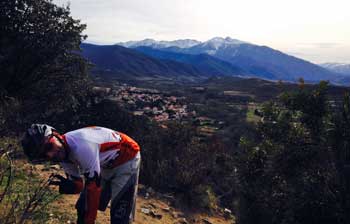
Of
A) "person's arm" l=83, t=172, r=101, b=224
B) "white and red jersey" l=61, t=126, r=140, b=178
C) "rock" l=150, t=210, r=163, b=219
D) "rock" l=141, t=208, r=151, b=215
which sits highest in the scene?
"white and red jersey" l=61, t=126, r=140, b=178

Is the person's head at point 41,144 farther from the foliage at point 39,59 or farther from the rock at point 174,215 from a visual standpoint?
the foliage at point 39,59

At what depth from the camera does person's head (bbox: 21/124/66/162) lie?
2.67 meters

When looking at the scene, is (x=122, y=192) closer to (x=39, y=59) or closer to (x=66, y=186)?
(x=66, y=186)

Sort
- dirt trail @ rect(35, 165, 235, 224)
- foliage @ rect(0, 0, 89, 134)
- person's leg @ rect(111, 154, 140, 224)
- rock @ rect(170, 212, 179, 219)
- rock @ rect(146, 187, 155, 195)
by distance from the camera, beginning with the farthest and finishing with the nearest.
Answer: foliage @ rect(0, 0, 89, 134) → rock @ rect(146, 187, 155, 195) → rock @ rect(170, 212, 179, 219) → dirt trail @ rect(35, 165, 235, 224) → person's leg @ rect(111, 154, 140, 224)

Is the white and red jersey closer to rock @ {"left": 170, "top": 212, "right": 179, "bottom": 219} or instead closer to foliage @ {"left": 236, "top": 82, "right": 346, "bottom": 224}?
rock @ {"left": 170, "top": 212, "right": 179, "bottom": 219}

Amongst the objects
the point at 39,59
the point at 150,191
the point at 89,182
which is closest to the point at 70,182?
the point at 89,182

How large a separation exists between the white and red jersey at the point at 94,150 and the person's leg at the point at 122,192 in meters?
0.09

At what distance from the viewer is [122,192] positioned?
3.50 m

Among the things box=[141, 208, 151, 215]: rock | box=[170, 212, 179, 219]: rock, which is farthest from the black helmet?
box=[170, 212, 179, 219]: rock

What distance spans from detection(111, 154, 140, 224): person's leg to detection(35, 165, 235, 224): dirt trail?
182 centimetres

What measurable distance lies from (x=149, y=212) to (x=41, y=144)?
4.93 metres

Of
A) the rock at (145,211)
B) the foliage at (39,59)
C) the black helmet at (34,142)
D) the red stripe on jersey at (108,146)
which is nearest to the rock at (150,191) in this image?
the rock at (145,211)

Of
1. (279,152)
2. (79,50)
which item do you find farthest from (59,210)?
(79,50)

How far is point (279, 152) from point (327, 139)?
1.33 m
